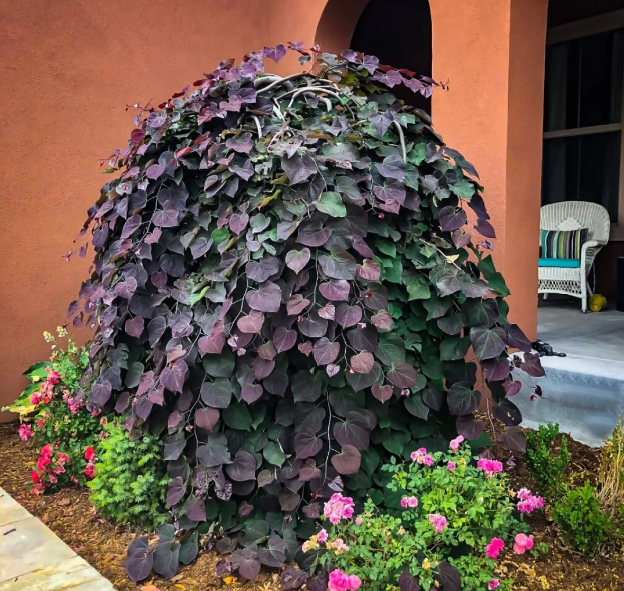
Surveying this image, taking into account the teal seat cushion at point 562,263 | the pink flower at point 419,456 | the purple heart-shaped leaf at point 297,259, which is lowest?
the pink flower at point 419,456

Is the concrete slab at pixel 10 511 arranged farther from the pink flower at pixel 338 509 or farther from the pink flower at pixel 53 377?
the pink flower at pixel 338 509

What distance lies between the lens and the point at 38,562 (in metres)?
1.98

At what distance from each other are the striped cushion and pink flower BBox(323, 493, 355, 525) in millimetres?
4363

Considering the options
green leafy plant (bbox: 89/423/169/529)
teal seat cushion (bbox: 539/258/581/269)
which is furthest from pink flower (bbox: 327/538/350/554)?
teal seat cushion (bbox: 539/258/581/269)

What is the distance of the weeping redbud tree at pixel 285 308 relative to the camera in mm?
1914

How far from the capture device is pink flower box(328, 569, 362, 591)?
1582 millimetres

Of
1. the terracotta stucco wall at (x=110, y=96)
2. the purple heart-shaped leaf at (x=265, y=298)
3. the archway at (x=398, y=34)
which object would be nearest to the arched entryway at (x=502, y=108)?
the terracotta stucco wall at (x=110, y=96)

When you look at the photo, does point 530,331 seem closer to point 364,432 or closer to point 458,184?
point 458,184

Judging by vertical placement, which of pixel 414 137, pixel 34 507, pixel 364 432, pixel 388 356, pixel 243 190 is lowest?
pixel 34 507

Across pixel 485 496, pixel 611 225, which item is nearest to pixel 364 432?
pixel 485 496

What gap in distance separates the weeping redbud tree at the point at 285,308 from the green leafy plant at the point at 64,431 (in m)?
0.58

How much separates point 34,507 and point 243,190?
5.54 ft

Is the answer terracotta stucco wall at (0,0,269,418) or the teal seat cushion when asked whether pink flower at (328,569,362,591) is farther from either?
the teal seat cushion

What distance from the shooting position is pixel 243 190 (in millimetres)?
2168
